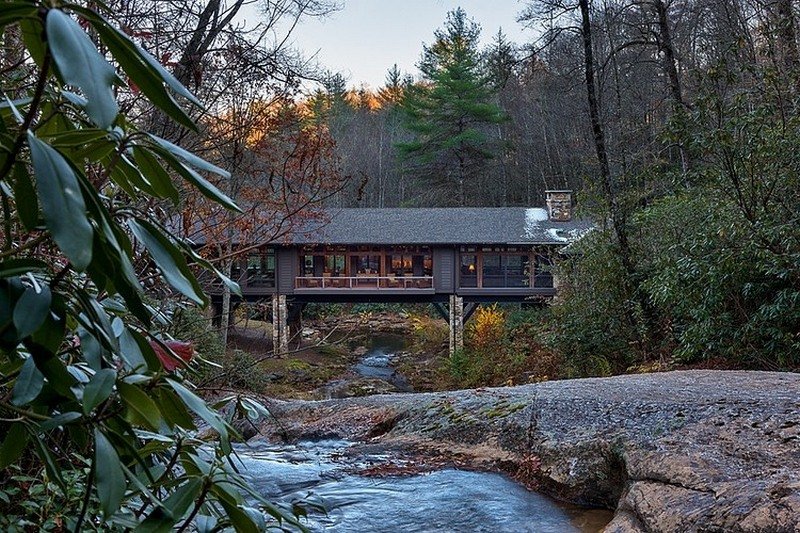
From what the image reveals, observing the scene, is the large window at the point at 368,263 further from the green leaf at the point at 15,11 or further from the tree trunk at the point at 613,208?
the green leaf at the point at 15,11

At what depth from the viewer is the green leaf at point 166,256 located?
59cm

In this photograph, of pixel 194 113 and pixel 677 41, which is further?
pixel 677 41

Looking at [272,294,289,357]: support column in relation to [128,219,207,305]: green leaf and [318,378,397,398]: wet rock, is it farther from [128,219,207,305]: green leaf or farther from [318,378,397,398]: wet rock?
[128,219,207,305]: green leaf

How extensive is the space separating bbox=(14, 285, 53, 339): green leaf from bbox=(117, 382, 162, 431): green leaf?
0.46 ft

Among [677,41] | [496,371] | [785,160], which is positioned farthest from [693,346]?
[677,41]

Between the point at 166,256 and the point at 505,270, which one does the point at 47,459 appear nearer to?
the point at 166,256

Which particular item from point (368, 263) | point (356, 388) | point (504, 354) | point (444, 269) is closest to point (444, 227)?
point (444, 269)

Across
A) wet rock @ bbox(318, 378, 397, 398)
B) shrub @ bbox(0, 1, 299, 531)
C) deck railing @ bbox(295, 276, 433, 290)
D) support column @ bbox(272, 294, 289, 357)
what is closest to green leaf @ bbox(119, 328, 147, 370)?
shrub @ bbox(0, 1, 299, 531)

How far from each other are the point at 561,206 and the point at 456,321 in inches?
193

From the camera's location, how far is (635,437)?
12.5 ft

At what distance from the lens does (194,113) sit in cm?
388

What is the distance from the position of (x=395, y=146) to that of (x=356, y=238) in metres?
9.14

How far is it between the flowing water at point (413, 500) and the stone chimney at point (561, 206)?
1374 cm

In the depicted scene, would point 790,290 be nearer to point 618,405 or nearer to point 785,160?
point 785,160
